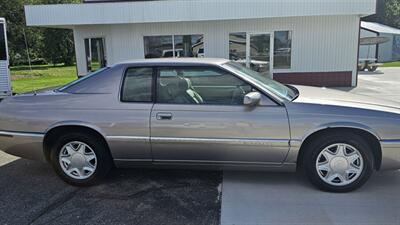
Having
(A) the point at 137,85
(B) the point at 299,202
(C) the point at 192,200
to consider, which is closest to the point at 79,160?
(A) the point at 137,85

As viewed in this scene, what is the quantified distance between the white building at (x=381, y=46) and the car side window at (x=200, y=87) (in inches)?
1236

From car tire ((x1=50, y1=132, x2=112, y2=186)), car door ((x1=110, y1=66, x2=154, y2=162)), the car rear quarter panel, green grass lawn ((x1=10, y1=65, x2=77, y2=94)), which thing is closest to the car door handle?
car door ((x1=110, y1=66, x2=154, y2=162))

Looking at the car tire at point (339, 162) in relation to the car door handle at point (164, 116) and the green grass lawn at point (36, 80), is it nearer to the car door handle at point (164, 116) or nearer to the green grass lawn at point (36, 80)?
the car door handle at point (164, 116)

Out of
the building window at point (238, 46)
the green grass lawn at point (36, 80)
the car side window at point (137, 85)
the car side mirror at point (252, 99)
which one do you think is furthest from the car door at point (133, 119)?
the building window at point (238, 46)

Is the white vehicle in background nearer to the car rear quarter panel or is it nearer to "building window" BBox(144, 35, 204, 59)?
"building window" BBox(144, 35, 204, 59)

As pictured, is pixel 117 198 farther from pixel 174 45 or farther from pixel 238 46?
pixel 238 46

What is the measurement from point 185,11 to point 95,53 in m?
4.67

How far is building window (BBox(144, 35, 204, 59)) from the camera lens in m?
13.8

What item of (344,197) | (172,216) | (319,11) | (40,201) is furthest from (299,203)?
(319,11)

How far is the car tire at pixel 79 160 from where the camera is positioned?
4176 millimetres

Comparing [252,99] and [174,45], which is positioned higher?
[174,45]

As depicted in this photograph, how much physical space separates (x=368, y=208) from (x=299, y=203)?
685 millimetres

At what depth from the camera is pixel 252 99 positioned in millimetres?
3717

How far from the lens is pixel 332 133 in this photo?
12.3ft
